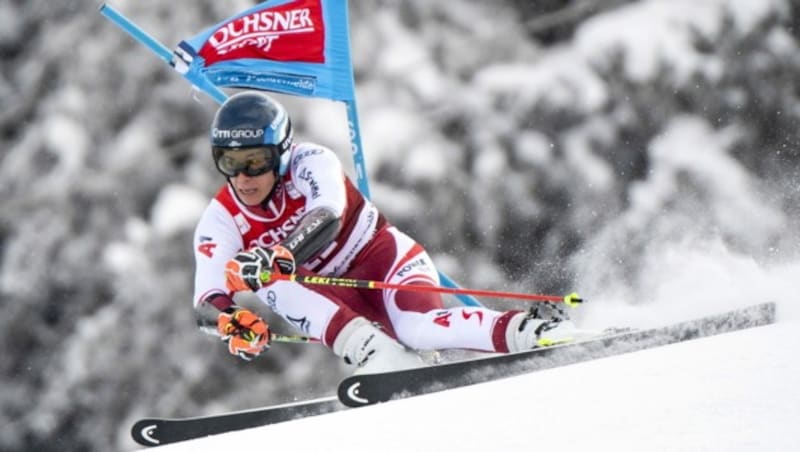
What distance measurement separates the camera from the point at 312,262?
212 inches

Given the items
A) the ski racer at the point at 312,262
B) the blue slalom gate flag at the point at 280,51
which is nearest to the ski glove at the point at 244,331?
the ski racer at the point at 312,262

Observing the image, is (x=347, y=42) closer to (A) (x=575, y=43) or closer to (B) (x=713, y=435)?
(B) (x=713, y=435)

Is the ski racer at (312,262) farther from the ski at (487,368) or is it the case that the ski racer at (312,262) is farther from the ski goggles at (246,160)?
the ski at (487,368)

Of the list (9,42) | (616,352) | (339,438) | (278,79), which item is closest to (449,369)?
(616,352)

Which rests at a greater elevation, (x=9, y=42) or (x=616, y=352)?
(x=9, y=42)

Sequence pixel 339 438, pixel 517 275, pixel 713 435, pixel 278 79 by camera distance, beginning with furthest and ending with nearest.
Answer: pixel 517 275 < pixel 278 79 < pixel 339 438 < pixel 713 435

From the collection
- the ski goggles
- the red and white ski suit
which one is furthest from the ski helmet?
the red and white ski suit

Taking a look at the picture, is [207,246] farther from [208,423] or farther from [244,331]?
[208,423]

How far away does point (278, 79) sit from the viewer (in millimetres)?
6656

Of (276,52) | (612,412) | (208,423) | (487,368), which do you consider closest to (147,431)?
(208,423)

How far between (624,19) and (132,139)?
5.28 m

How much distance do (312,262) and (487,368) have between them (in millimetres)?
1222

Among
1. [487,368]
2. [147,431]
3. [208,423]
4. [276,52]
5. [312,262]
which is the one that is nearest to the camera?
[487,368]

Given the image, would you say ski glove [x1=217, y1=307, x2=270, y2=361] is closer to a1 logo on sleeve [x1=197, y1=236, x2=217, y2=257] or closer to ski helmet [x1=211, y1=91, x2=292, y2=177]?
a1 logo on sleeve [x1=197, y1=236, x2=217, y2=257]
